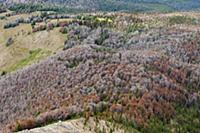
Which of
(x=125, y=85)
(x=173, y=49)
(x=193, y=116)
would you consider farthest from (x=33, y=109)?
(x=173, y=49)

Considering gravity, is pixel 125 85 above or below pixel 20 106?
above

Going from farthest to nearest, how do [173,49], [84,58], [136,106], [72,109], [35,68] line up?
[173,49]
[35,68]
[84,58]
[136,106]
[72,109]

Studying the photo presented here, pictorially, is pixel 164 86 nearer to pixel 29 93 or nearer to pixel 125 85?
pixel 125 85

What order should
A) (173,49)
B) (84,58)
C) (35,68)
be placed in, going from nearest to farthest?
(84,58) → (35,68) → (173,49)

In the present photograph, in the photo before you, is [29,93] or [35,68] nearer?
[29,93]

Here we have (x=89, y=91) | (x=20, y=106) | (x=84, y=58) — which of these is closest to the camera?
(x=89, y=91)

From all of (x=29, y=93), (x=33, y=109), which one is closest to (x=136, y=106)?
(x=33, y=109)

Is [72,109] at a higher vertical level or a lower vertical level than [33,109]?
higher

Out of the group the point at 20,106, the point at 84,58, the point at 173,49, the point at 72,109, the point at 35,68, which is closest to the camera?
the point at 72,109

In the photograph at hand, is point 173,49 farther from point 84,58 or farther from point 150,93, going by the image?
point 150,93
